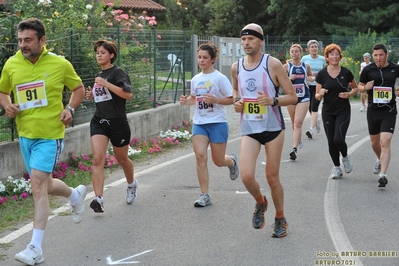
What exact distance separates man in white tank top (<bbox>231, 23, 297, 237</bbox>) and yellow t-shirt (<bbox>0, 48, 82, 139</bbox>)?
1686 millimetres

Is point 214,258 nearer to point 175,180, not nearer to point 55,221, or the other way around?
point 55,221

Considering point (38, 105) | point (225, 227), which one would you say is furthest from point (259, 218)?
point (38, 105)

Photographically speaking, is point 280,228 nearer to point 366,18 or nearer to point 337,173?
point 337,173

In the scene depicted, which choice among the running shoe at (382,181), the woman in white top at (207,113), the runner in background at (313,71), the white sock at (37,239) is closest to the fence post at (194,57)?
the runner in background at (313,71)

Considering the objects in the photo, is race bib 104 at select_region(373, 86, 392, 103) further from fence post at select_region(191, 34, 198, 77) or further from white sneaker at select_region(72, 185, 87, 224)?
fence post at select_region(191, 34, 198, 77)

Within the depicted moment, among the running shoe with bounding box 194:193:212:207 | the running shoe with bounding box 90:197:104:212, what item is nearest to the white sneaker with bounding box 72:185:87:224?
the running shoe with bounding box 90:197:104:212

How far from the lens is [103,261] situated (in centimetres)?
623

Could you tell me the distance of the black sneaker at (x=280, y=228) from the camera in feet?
22.9

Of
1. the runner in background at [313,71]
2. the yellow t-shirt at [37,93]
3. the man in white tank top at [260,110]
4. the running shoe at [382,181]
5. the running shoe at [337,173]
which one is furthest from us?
the runner in background at [313,71]

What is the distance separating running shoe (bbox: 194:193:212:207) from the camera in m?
8.41

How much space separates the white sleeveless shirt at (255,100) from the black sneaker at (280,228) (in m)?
0.88

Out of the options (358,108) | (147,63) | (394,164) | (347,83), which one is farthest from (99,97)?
(358,108)

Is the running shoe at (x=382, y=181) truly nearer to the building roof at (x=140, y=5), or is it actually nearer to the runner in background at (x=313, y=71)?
the runner in background at (x=313, y=71)

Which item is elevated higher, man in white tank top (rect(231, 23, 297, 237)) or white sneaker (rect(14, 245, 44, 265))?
man in white tank top (rect(231, 23, 297, 237))
